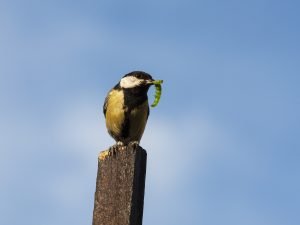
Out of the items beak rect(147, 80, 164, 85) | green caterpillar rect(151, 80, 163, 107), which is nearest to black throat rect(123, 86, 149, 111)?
beak rect(147, 80, 164, 85)

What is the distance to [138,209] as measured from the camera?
3514mm

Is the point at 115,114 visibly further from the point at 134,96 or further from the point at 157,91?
the point at 157,91

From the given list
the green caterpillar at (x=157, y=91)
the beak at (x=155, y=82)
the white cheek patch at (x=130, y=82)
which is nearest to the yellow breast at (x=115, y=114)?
the white cheek patch at (x=130, y=82)

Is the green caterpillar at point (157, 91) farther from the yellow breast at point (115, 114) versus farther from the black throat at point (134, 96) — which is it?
the yellow breast at point (115, 114)

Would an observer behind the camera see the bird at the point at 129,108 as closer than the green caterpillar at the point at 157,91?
No

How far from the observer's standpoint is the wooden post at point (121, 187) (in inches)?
137

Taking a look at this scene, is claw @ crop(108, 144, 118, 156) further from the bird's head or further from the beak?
the bird's head

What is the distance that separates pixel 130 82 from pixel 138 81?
0.55 feet

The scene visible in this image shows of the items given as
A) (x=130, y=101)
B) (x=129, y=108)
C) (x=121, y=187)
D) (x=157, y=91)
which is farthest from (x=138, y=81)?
(x=121, y=187)

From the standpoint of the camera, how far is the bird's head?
7.79 metres

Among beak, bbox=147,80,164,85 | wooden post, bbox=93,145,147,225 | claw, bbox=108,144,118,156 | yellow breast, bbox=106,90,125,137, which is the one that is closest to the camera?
wooden post, bbox=93,145,147,225

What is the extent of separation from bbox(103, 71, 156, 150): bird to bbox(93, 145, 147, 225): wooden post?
3994 millimetres

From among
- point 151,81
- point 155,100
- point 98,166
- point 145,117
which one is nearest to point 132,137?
point 145,117

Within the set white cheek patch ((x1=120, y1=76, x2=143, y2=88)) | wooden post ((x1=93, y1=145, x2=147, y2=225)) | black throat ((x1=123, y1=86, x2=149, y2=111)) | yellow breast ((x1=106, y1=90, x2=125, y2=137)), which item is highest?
white cheek patch ((x1=120, y1=76, x2=143, y2=88))
